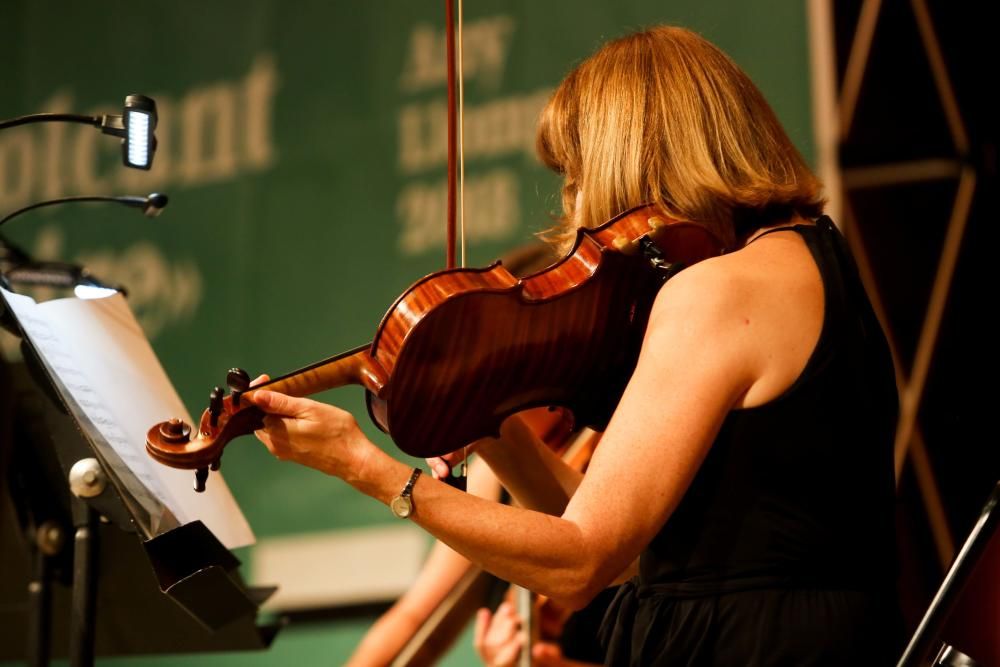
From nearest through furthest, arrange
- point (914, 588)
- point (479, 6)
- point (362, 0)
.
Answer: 1. point (914, 588)
2. point (479, 6)
3. point (362, 0)

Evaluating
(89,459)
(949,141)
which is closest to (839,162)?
(949,141)

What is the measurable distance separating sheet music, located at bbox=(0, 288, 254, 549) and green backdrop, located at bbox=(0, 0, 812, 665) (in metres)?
1.66

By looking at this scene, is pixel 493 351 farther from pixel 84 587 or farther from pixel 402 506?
pixel 84 587

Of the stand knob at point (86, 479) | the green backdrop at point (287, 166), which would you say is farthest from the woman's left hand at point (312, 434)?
the green backdrop at point (287, 166)

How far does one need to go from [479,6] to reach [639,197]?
2.16 metres

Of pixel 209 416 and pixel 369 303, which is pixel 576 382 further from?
pixel 369 303

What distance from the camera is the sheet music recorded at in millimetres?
1504

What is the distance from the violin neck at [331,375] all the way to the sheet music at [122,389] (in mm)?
313

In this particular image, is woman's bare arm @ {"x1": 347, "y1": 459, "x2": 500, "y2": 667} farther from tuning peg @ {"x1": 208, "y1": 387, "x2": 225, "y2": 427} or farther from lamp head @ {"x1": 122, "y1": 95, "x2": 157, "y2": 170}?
tuning peg @ {"x1": 208, "y1": 387, "x2": 225, "y2": 427}

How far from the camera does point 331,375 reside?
1265 millimetres

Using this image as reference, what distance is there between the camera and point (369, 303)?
3596mm

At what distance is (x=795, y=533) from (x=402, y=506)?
17.1 inches

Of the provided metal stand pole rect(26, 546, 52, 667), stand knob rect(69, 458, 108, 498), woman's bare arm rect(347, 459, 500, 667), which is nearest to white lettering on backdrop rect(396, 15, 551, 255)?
woman's bare arm rect(347, 459, 500, 667)

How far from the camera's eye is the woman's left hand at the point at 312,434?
119 cm
